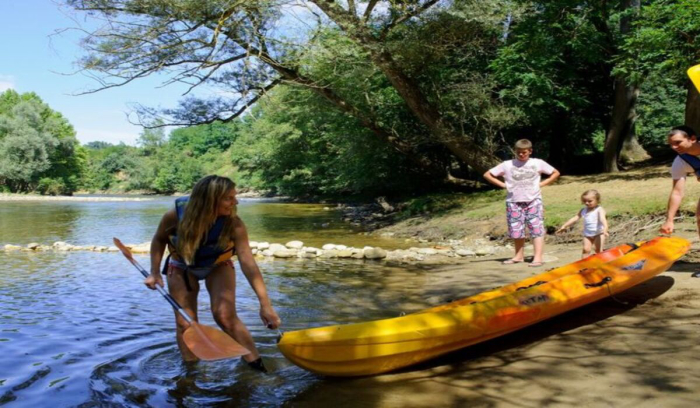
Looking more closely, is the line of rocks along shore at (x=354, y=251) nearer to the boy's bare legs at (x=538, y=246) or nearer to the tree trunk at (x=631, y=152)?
the boy's bare legs at (x=538, y=246)

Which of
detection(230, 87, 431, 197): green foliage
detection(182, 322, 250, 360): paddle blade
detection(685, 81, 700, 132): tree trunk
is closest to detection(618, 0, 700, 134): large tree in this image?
detection(685, 81, 700, 132): tree trunk

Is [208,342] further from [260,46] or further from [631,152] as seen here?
[631,152]

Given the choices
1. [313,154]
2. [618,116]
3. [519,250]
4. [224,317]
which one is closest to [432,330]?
[224,317]

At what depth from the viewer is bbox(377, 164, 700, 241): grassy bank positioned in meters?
9.27

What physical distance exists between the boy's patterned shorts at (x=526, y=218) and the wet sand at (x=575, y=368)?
1.92 meters

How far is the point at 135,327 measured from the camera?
527cm

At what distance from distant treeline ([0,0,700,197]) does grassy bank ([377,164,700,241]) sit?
66.9 inches

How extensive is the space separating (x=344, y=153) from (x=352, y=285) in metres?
15.6

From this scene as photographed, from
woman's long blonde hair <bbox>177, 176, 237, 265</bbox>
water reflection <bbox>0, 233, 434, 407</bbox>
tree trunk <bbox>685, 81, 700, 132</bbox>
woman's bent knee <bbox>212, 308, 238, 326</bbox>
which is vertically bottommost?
water reflection <bbox>0, 233, 434, 407</bbox>

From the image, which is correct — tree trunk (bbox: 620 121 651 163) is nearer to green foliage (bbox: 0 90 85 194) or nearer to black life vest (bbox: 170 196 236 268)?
black life vest (bbox: 170 196 236 268)

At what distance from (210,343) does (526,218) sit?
4.56 metres

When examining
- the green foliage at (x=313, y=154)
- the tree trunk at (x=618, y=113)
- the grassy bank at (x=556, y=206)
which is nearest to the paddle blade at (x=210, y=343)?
the grassy bank at (x=556, y=206)

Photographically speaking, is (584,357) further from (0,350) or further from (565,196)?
(565,196)

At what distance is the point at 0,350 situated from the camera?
177 inches
